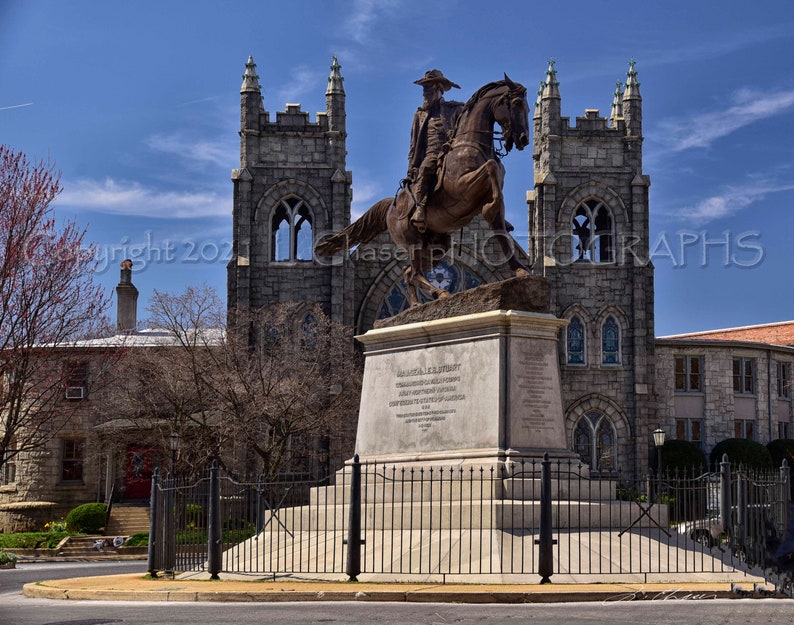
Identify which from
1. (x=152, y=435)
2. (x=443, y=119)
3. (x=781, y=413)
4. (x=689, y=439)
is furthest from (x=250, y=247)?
(x=443, y=119)

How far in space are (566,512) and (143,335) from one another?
1500 inches

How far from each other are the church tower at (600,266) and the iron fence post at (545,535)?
35270 millimetres

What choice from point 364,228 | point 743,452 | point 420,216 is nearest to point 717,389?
point 743,452

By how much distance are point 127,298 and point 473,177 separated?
131ft

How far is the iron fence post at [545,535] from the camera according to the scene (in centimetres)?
1455

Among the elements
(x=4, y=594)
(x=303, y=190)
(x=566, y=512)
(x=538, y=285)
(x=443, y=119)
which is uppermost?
(x=303, y=190)

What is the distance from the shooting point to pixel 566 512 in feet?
53.5

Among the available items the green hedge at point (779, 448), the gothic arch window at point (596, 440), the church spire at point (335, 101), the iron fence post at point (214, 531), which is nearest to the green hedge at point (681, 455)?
the gothic arch window at point (596, 440)

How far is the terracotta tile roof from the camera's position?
6456 centimetres

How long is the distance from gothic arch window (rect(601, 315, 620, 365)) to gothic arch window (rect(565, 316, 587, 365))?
0.81 metres

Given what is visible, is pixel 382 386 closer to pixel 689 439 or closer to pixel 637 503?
pixel 637 503

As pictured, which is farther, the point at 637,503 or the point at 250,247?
the point at 250,247

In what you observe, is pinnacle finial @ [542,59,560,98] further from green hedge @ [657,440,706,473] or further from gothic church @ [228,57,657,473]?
green hedge @ [657,440,706,473]

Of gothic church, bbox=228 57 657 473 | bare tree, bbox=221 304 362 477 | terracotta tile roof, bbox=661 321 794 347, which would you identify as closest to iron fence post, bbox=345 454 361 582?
bare tree, bbox=221 304 362 477
